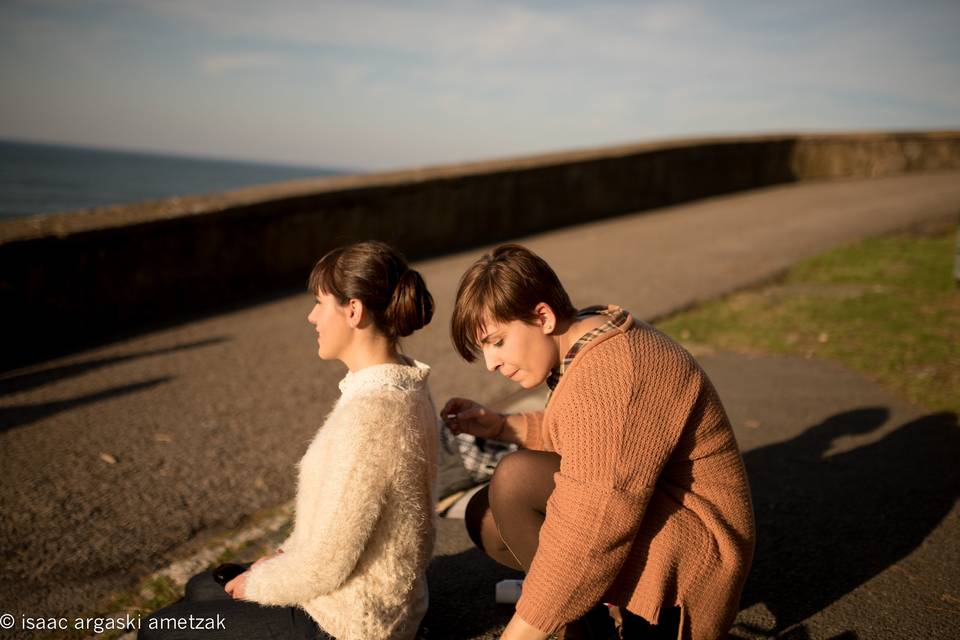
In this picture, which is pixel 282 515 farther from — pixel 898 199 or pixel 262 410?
pixel 898 199

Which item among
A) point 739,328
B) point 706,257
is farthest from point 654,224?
point 739,328

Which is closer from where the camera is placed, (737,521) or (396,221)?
(737,521)

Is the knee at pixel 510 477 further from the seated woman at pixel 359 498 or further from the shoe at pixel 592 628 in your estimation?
the shoe at pixel 592 628

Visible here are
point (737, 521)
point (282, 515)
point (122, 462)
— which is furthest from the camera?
point (122, 462)

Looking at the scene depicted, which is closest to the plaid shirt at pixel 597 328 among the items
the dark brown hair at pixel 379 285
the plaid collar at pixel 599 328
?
the plaid collar at pixel 599 328

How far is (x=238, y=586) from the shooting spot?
1960 mm

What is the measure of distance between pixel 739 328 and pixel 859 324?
0.92 meters

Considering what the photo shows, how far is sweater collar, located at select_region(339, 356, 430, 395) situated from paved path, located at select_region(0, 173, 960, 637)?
1035 mm

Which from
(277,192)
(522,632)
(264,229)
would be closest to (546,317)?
(522,632)

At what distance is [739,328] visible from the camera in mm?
5820

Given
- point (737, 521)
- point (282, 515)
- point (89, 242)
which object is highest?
point (89, 242)

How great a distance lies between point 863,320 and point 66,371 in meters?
6.02

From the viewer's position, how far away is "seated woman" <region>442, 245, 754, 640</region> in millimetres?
1823

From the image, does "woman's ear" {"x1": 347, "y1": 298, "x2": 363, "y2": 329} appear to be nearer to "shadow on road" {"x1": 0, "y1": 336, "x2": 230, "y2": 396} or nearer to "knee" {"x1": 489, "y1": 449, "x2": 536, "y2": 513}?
"knee" {"x1": 489, "y1": 449, "x2": 536, "y2": 513}
